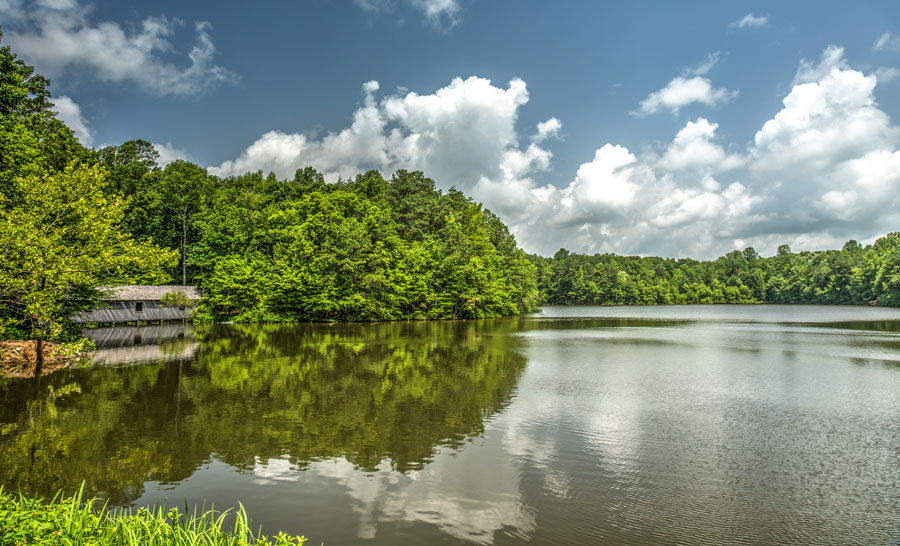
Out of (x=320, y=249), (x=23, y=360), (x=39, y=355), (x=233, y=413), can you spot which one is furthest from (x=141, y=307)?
(x=233, y=413)

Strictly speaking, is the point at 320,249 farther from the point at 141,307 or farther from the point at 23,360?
the point at 23,360

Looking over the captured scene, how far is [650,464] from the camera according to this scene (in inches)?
384

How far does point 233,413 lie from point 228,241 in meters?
52.8

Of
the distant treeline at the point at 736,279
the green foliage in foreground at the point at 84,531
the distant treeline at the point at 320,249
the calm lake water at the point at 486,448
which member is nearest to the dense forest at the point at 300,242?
the distant treeline at the point at 320,249

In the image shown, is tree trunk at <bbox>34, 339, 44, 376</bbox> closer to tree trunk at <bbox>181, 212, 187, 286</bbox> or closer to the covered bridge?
the covered bridge

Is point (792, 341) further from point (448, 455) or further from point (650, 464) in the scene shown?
point (448, 455)

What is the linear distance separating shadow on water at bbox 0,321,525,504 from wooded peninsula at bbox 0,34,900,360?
4.65 metres

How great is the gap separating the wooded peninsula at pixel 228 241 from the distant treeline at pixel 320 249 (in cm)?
18

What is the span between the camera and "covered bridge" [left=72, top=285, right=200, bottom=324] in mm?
46438

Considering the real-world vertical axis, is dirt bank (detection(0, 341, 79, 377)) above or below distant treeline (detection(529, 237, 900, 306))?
below

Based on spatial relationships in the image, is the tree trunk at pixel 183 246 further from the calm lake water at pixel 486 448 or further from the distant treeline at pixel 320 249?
the calm lake water at pixel 486 448

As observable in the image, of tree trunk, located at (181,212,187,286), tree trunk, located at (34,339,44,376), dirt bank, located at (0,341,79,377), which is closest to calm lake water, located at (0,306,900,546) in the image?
dirt bank, located at (0,341,79,377)

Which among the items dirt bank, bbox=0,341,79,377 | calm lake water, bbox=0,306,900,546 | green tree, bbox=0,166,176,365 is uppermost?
green tree, bbox=0,166,176,365

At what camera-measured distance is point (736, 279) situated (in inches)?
6373
